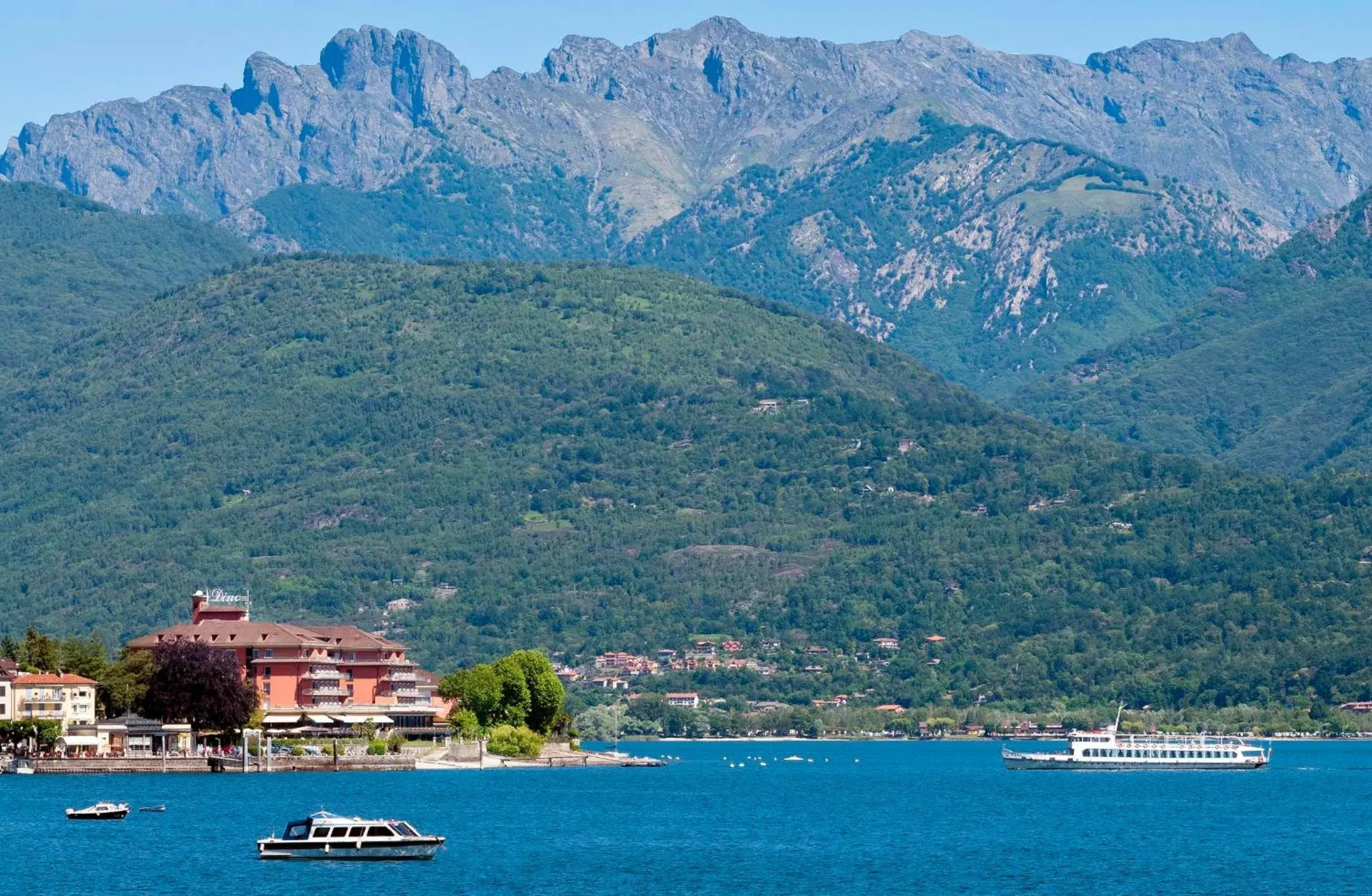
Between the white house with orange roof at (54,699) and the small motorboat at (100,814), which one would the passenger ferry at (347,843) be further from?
the white house with orange roof at (54,699)

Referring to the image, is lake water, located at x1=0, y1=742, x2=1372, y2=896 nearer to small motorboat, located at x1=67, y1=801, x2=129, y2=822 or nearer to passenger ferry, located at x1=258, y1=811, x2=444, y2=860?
passenger ferry, located at x1=258, y1=811, x2=444, y2=860

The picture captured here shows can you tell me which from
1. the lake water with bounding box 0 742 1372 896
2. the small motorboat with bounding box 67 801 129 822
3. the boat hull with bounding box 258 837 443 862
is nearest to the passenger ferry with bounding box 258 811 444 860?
the boat hull with bounding box 258 837 443 862

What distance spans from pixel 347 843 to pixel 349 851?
38 cm

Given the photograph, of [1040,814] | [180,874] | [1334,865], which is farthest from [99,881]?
[1040,814]

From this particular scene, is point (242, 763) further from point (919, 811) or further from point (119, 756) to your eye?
point (919, 811)

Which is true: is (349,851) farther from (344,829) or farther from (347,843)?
(344,829)

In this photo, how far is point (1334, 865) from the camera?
450 feet

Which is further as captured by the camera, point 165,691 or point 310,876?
point 165,691

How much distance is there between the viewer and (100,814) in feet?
498

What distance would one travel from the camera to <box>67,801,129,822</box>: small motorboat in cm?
15150

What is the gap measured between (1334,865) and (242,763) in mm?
86271

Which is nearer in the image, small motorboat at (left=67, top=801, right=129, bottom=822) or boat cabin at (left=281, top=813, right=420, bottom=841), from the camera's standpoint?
boat cabin at (left=281, top=813, right=420, bottom=841)

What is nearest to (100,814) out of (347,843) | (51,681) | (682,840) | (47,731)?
(347,843)

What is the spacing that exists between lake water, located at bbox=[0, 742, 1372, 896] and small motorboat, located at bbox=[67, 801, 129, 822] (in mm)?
1632
